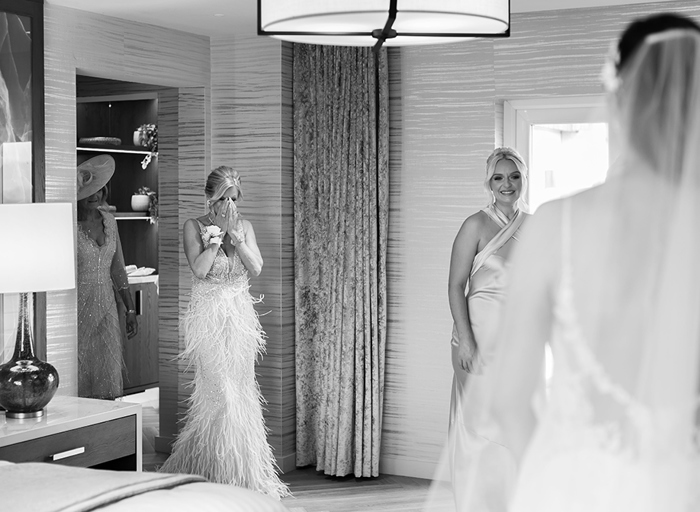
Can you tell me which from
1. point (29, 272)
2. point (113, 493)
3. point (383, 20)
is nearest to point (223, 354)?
point (29, 272)

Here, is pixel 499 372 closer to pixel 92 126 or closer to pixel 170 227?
pixel 170 227

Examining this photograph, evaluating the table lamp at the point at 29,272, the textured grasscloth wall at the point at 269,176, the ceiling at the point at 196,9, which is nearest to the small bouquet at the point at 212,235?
the textured grasscloth wall at the point at 269,176

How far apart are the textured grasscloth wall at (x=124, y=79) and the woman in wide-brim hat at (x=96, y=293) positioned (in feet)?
1.51

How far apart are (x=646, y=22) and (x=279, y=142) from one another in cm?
384

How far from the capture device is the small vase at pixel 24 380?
3729 millimetres

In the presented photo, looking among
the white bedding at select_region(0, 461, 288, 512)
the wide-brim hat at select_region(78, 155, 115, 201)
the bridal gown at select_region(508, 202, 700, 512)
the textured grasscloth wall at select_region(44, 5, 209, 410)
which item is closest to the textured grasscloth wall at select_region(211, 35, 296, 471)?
the textured grasscloth wall at select_region(44, 5, 209, 410)

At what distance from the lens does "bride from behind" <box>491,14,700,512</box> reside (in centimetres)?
149

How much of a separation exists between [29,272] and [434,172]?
235cm

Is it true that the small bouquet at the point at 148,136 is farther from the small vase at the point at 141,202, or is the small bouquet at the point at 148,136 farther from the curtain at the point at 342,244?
the curtain at the point at 342,244

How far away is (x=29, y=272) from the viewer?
366cm

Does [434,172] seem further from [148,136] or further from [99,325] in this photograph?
[148,136]

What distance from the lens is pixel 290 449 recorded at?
538 cm

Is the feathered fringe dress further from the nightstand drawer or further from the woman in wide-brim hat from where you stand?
the woman in wide-brim hat

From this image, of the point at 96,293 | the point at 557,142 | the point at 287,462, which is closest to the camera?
the point at 557,142
